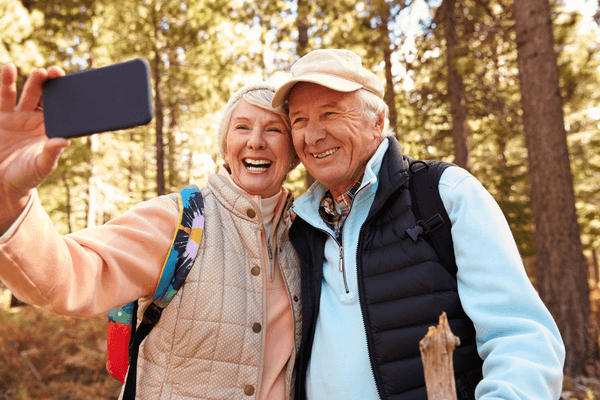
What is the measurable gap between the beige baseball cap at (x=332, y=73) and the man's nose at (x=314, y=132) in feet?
0.76

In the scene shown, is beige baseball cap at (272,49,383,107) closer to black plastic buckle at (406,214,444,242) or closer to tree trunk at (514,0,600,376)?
black plastic buckle at (406,214,444,242)

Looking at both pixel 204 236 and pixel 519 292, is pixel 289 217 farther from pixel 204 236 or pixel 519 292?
pixel 519 292

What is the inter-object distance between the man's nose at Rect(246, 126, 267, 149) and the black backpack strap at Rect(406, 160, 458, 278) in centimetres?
90

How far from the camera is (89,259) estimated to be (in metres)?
1.54

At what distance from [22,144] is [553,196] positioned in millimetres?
6741

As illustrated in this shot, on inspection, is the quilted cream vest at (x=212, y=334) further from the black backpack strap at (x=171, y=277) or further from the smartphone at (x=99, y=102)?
the smartphone at (x=99, y=102)

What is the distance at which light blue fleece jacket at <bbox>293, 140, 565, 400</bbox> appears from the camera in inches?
57.1

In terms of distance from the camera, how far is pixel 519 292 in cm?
157

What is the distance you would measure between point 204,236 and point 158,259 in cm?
26

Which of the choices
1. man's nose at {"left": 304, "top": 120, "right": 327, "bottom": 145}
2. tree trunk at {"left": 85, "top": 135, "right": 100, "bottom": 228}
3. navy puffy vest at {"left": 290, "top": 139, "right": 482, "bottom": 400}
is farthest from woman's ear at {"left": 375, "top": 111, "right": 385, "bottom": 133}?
tree trunk at {"left": 85, "top": 135, "right": 100, "bottom": 228}

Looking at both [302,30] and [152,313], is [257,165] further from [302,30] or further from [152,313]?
[302,30]

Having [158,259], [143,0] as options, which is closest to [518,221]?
[158,259]

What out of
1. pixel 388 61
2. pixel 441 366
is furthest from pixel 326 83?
pixel 388 61

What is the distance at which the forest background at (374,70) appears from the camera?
616 cm
